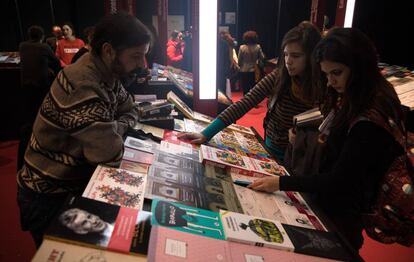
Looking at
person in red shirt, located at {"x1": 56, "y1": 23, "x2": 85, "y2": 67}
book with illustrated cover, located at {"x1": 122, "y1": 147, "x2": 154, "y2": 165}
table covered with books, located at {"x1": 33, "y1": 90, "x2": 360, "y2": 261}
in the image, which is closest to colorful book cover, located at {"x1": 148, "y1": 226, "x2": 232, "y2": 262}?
table covered with books, located at {"x1": 33, "y1": 90, "x2": 360, "y2": 261}

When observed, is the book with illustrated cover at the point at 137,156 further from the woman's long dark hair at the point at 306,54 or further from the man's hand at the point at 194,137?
the woman's long dark hair at the point at 306,54

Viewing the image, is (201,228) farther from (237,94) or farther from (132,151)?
(237,94)

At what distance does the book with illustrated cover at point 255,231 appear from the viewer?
1034 millimetres

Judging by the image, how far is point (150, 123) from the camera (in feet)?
6.93

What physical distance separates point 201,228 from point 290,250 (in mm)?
283

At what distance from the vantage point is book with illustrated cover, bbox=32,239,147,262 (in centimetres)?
78

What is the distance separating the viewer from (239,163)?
67.2 inches

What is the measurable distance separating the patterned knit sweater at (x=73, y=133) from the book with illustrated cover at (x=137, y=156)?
0.48ft

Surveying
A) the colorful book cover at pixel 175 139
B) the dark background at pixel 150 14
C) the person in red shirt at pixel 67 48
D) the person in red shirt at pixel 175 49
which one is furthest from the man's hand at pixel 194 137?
the dark background at pixel 150 14

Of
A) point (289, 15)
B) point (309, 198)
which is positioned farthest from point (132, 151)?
point (289, 15)

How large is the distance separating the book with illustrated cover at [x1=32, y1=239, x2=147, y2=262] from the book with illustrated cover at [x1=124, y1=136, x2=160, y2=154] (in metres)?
0.81

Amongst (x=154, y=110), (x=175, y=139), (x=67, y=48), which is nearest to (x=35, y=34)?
(x=67, y=48)

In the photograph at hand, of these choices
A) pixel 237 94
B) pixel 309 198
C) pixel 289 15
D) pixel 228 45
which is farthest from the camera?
pixel 289 15

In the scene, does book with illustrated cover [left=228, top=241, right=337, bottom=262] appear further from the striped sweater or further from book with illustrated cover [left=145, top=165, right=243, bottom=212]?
the striped sweater
